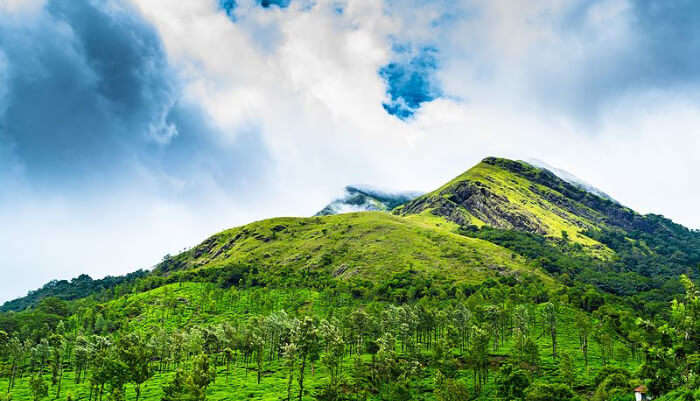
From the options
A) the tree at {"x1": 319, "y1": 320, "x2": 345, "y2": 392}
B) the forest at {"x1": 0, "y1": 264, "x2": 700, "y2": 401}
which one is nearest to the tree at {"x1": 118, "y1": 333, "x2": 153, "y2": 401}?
the forest at {"x1": 0, "y1": 264, "x2": 700, "y2": 401}

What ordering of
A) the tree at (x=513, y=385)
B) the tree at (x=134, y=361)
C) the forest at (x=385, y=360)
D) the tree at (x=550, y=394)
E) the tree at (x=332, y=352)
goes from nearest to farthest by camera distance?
1. the tree at (x=550, y=394)
2. the forest at (x=385, y=360)
3. the tree at (x=513, y=385)
4. the tree at (x=134, y=361)
5. the tree at (x=332, y=352)

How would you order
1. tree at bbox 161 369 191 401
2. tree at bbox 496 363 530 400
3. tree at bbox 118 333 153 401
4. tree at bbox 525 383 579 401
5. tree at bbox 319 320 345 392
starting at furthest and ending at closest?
tree at bbox 319 320 345 392
tree at bbox 118 333 153 401
tree at bbox 496 363 530 400
tree at bbox 161 369 191 401
tree at bbox 525 383 579 401

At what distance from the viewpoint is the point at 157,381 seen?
109438 mm

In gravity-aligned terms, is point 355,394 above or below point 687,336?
below

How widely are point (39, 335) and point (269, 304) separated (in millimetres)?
96202

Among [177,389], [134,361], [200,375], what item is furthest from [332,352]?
[134,361]

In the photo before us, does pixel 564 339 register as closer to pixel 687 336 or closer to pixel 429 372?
pixel 429 372

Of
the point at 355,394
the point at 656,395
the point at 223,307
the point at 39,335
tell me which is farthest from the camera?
the point at 223,307

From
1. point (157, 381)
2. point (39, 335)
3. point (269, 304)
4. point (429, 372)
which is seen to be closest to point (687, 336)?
point (429, 372)

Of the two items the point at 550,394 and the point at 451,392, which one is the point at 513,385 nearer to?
the point at 550,394

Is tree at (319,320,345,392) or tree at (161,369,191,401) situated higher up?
tree at (319,320,345,392)

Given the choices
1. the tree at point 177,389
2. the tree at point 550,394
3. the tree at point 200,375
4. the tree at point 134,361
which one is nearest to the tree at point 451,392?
the tree at point 550,394

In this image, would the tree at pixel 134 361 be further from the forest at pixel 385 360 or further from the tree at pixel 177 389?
the tree at pixel 177 389

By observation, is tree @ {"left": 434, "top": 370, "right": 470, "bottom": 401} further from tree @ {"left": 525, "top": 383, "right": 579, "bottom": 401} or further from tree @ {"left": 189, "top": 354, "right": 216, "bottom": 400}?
tree @ {"left": 189, "top": 354, "right": 216, "bottom": 400}
